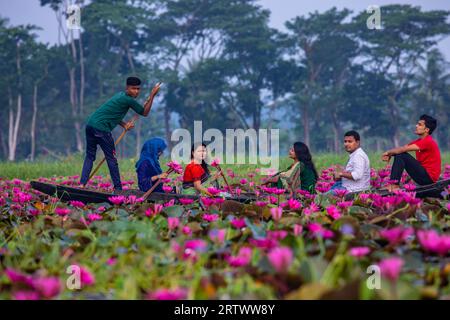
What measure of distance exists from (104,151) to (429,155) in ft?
12.6

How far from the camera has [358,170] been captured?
6.92m

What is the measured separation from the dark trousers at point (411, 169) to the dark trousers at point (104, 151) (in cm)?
320

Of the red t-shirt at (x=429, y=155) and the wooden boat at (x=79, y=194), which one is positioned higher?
the red t-shirt at (x=429, y=155)

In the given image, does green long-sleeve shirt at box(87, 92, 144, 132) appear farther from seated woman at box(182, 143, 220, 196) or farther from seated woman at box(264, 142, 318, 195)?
seated woman at box(264, 142, 318, 195)

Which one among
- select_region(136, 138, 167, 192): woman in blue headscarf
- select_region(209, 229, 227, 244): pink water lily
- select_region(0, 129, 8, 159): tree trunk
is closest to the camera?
select_region(209, 229, 227, 244): pink water lily

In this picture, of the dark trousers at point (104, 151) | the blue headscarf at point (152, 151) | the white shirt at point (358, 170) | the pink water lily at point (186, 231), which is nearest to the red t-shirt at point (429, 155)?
the white shirt at point (358, 170)

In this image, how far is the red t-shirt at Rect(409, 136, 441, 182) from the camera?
712 cm

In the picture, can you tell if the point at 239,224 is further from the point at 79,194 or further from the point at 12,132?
the point at 12,132

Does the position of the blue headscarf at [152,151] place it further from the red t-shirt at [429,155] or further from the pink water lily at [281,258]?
the pink water lily at [281,258]

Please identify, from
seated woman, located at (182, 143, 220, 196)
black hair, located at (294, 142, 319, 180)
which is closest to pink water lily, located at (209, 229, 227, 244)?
seated woman, located at (182, 143, 220, 196)

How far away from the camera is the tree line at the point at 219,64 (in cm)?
3760

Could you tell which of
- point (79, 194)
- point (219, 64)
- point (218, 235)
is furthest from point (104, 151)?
point (219, 64)

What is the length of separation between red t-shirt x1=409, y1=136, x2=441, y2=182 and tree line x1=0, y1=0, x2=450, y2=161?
98.2 ft
